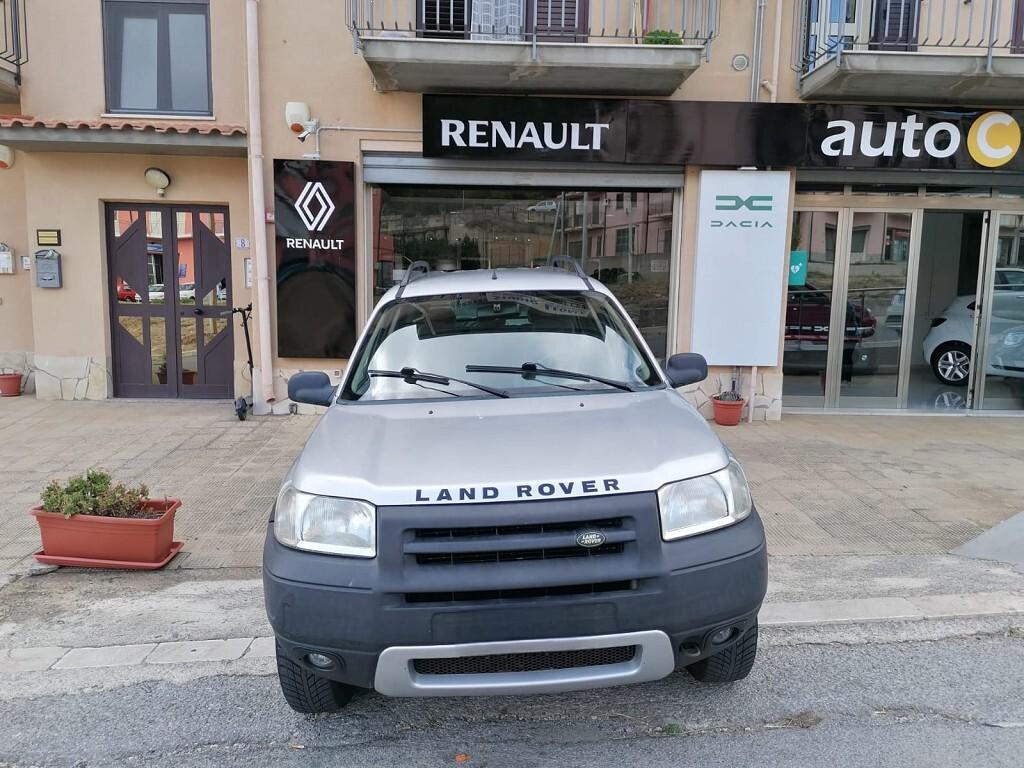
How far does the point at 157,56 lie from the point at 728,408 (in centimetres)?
809

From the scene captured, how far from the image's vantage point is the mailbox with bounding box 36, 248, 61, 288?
9.33 meters

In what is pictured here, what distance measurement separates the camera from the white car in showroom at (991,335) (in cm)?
963

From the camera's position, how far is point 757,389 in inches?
357

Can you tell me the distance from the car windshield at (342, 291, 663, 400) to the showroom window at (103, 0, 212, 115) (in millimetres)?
6871

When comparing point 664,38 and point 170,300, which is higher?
point 664,38

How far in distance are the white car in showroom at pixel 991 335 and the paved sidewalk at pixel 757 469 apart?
868 mm

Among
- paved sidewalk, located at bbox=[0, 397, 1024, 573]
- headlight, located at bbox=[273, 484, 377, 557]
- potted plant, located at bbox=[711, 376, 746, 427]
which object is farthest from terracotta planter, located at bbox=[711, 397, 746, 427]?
headlight, located at bbox=[273, 484, 377, 557]

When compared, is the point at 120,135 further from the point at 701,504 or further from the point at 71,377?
the point at 701,504

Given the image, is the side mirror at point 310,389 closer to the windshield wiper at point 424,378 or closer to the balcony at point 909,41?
the windshield wiper at point 424,378

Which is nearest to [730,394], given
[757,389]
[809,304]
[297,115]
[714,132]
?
[757,389]

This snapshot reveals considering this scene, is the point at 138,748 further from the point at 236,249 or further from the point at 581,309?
the point at 236,249

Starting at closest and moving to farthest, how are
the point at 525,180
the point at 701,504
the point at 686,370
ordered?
the point at 701,504, the point at 686,370, the point at 525,180

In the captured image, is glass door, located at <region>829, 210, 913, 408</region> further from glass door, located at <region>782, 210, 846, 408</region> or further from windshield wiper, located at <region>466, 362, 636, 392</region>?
windshield wiper, located at <region>466, 362, 636, 392</region>

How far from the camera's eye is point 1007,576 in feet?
15.0
